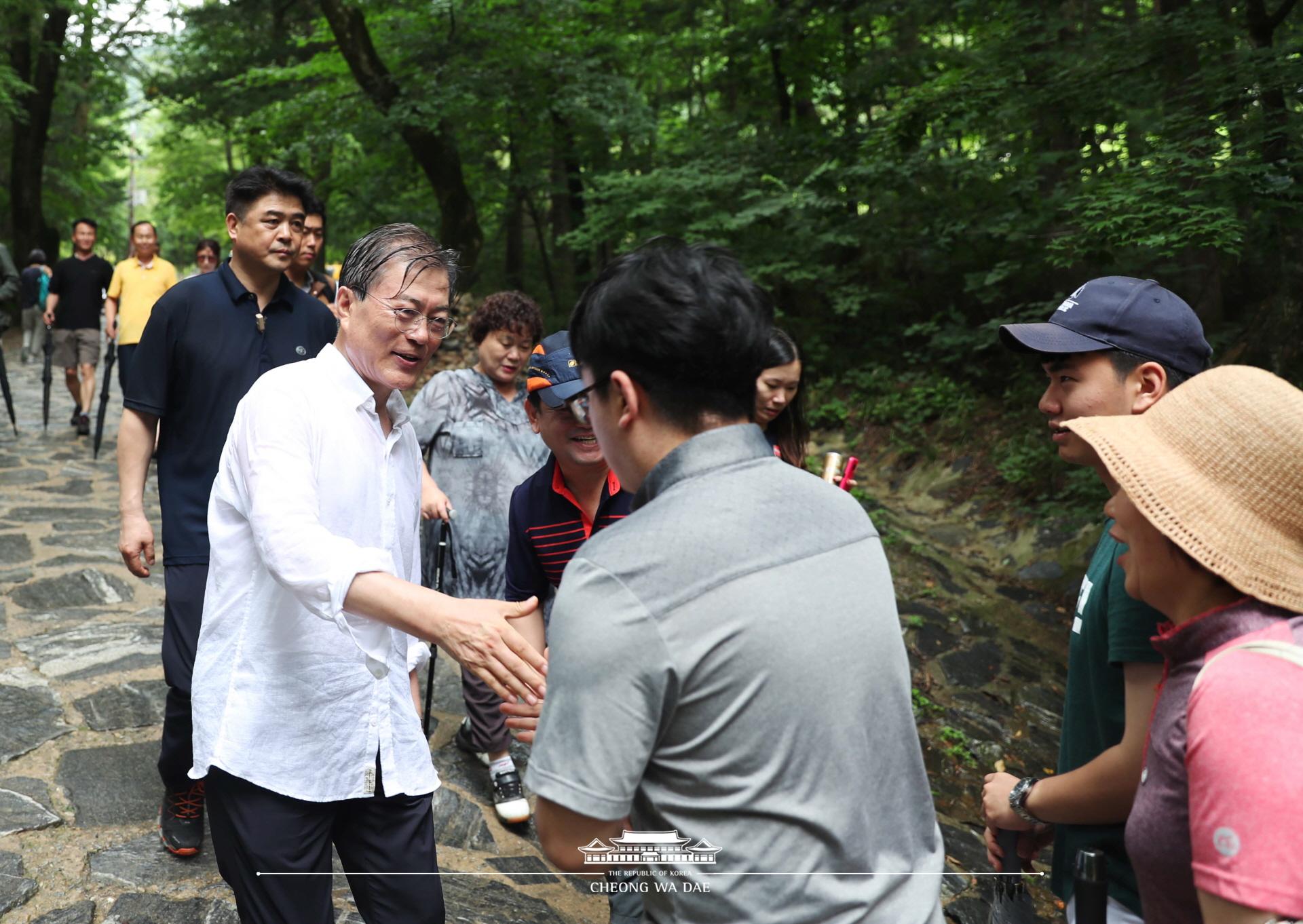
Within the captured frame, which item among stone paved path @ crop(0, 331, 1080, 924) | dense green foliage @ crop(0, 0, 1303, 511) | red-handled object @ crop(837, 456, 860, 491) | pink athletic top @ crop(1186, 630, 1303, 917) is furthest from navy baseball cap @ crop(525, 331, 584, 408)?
dense green foliage @ crop(0, 0, 1303, 511)

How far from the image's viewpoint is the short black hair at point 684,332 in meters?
1.55

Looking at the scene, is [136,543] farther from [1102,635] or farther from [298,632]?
[1102,635]

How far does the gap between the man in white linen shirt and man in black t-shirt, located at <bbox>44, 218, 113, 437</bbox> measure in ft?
31.9

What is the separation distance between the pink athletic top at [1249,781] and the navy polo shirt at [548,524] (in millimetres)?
1935

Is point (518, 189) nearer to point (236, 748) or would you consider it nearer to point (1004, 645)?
point (1004, 645)

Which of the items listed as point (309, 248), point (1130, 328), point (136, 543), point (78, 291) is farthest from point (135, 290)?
point (1130, 328)

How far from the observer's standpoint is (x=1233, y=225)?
5.89 metres

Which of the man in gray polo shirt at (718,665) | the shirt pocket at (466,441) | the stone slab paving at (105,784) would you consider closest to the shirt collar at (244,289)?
the shirt pocket at (466,441)

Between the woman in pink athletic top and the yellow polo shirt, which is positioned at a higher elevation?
the woman in pink athletic top

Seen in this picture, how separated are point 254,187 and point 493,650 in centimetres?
250

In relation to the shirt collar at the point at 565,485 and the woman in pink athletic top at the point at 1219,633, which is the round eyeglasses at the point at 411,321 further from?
the woman in pink athletic top at the point at 1219,633

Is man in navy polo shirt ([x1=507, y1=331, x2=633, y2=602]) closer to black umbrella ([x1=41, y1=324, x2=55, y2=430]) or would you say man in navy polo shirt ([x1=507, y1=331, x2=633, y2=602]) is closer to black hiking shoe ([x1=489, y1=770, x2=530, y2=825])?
black hiking shoe ([x1=489, y1=770, x2=530, y2=825])

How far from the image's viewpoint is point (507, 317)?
16.0ft

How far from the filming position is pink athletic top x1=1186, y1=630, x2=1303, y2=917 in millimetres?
1325
